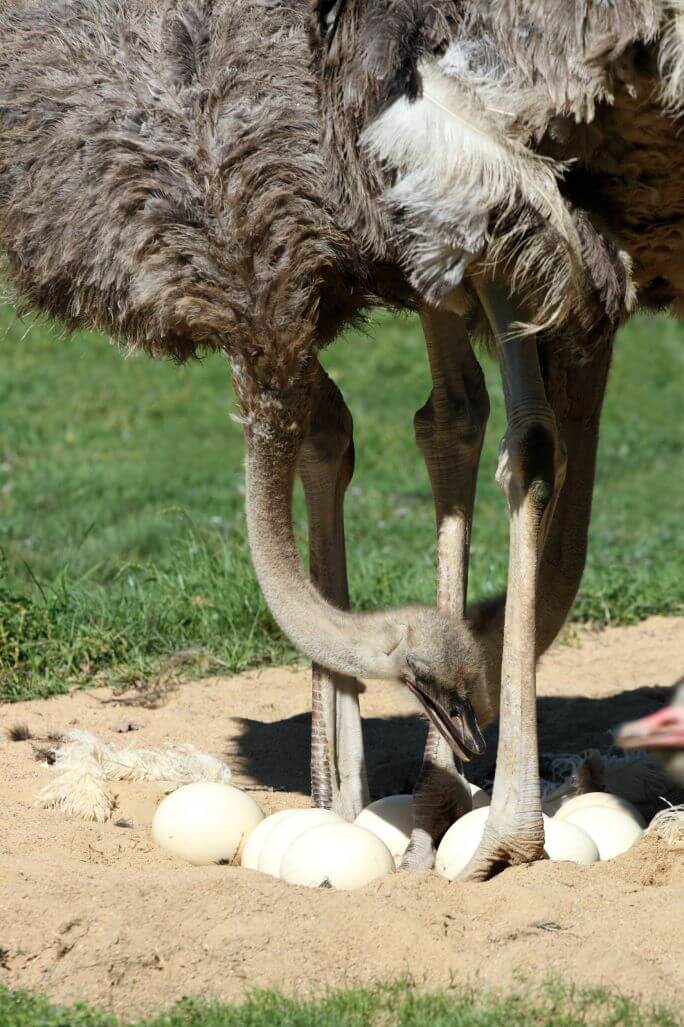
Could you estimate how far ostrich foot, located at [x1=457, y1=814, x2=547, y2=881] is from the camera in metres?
4.34

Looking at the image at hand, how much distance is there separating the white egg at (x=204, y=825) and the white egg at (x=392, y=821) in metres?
0.35

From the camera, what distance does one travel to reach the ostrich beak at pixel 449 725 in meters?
4.36

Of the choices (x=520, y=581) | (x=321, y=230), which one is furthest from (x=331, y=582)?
(x=321, y=230)

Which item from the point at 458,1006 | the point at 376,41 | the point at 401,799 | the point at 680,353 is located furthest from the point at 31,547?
the point at 680,353

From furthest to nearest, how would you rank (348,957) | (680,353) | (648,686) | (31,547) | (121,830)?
(680,353)
(31,547)
(648,686)
(121,830)
(348,957)

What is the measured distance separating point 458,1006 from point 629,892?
2.70 feet

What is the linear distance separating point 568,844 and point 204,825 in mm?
1067

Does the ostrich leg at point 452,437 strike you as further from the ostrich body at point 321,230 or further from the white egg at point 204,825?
the white egg at point 204,825

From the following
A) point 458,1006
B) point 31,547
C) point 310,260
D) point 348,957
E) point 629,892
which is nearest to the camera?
point 458,1006

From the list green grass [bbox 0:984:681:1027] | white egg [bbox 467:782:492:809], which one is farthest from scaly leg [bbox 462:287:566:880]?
green grass [bbox 0:984:681:1027]

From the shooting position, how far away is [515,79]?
4129mm

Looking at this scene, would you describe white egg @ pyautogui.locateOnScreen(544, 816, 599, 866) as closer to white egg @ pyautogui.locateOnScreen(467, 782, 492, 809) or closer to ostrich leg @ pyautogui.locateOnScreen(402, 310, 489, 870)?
white egg @ pyautogui.locateOnScreen(467, 782, 492, 809)

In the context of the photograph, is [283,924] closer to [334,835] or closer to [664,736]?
[334,835]

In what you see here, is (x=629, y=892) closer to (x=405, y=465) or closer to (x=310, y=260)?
(x=310, y=260)
